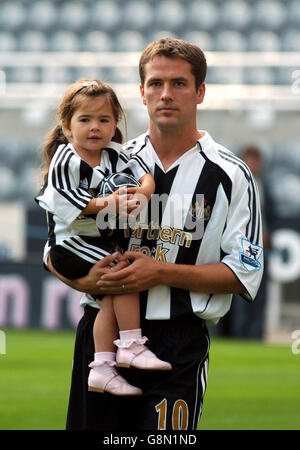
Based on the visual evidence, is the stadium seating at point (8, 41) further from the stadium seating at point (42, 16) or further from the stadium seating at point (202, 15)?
the stadium seating at point (202, 15)

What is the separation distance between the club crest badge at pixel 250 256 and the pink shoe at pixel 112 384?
57 cm

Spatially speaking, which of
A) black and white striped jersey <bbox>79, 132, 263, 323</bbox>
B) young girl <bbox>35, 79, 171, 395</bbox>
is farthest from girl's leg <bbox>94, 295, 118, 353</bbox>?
black and white striped jersey <bbox>79, 132, 263, 323</bbox>

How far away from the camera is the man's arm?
2.96 m

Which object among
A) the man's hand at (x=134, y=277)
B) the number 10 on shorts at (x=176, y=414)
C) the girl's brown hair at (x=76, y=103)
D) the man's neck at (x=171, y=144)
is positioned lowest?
the number 10 on shorts at (x=176, y=414)

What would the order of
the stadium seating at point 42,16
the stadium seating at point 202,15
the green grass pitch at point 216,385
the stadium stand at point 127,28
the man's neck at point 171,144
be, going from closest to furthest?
the man's neck at point 171,144, the green grass pitch at point 216,385, the stadium stand at point 127,28, the stadium seating at point 202,15, the stadium seating at point 42,16

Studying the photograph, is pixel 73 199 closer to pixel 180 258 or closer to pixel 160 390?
pixel 180 258

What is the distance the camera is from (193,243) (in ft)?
10.1

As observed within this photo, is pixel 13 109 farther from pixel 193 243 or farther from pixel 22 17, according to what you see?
pixel 193 243

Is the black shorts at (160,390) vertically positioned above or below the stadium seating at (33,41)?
below

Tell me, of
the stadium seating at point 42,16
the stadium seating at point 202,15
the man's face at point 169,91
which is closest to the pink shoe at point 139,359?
the man's face at point 169,91

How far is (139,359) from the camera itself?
9.71 feet

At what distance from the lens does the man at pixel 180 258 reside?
300cm

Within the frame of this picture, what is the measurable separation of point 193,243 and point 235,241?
0.48 feet

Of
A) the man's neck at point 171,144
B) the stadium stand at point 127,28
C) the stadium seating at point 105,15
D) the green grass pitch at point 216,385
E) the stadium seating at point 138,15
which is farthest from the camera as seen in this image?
the stadium seating at point 105,15
